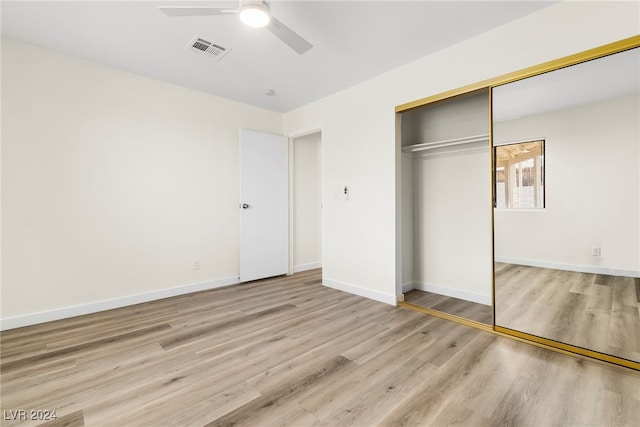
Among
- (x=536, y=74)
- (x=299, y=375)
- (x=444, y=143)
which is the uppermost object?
(x=536, y=74)

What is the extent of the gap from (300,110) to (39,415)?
416cm

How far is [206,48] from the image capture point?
8.73 ft

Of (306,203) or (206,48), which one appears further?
(306,203)

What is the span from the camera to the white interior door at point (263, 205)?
410cm

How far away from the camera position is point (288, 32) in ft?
6.31

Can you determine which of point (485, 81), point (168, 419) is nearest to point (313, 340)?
point (168, 419)

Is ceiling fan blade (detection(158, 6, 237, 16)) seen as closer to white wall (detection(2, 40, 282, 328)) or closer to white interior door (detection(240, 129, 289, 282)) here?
white wall (detection(2, 40, 282, 328))

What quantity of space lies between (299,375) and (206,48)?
298cm

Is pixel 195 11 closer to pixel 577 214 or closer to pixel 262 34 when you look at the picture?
pixel 262 34

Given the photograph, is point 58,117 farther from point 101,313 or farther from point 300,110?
point 300,110

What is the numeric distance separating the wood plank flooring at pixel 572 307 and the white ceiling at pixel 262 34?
2165 mm

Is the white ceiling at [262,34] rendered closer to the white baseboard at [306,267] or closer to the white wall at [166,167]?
the white wall at [166,167]

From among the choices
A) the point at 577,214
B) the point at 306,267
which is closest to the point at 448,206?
the point at 577,214

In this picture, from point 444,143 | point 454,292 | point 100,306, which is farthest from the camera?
point 454,292
